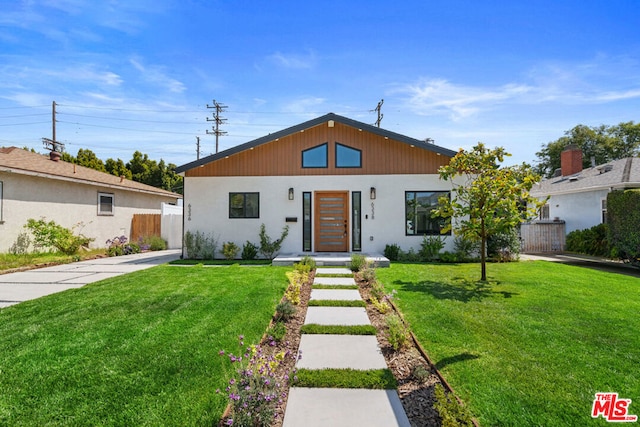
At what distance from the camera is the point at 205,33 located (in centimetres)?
972

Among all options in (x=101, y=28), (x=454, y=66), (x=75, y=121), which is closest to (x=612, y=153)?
(x=454, y=66)

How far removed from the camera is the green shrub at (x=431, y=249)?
10.0 metres

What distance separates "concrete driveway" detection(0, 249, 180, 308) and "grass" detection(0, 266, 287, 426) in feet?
2.38

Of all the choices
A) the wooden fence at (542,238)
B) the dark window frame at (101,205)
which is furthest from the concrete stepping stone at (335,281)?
the dark window frame at (101,205)

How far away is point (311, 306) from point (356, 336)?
1377mm

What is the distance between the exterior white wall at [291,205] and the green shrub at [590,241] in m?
6.62

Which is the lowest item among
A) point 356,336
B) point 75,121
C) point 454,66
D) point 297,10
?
point 356,336

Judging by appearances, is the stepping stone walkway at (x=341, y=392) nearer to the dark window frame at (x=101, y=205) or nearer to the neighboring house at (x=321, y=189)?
the neighboring house at (x=321, y=189)

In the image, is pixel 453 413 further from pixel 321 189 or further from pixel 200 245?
pixel 200 245

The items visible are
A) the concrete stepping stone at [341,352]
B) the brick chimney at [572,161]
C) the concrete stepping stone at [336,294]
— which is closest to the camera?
the concrete stepping stone at [341,352]

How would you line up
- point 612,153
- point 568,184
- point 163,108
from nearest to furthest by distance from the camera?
point 568,184, point 163,108, point 612,153

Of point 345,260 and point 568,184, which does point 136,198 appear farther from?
point 568,184

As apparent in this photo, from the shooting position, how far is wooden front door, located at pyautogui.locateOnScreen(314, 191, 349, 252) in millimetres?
10555

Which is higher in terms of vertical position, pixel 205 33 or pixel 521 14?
pixel 205 33
